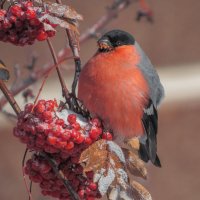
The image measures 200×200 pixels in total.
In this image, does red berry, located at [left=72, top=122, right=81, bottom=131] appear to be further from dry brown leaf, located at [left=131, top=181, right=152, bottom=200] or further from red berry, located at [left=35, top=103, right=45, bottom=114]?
dry brown leaf, located at [left=131, top=181, right=152, bottom=200]

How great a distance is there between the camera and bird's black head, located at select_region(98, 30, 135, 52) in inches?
104

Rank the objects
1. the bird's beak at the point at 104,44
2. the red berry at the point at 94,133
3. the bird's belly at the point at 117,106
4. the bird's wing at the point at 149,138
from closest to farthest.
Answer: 1. the red berry at the point at 94,133
2. the bird's belly at the point at 117,106
3. the bird's wing at the point at 149,138
4. the bird's beak at the point at 104,44

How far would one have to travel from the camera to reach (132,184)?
1.88 meters

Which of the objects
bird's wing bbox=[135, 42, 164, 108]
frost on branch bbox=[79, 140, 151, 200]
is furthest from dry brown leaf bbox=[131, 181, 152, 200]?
bird's wing bbox=[135, 42, 164, 108]

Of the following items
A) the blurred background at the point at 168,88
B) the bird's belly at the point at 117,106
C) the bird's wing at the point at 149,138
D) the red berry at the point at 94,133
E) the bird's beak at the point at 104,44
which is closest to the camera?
the red berry at the point at 94,133

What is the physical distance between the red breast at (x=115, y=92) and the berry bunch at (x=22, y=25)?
A: 52 centimetres

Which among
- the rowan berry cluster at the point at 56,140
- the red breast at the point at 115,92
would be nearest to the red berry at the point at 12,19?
the rowan berry cluster at the point at 56,140

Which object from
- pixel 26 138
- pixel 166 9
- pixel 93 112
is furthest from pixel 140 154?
pixel 166 9

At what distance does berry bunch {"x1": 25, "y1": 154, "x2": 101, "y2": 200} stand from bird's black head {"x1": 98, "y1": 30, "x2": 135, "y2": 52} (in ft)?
2.61

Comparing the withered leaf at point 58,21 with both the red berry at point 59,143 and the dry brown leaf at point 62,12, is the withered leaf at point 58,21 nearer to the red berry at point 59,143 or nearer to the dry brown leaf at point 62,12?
the dry brown leaf at point 62,12

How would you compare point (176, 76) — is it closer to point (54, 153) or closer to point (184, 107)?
point (184, 107)

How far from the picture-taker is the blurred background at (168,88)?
4.57m

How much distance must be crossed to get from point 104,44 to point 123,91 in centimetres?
24

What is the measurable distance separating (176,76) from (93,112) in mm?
2520
